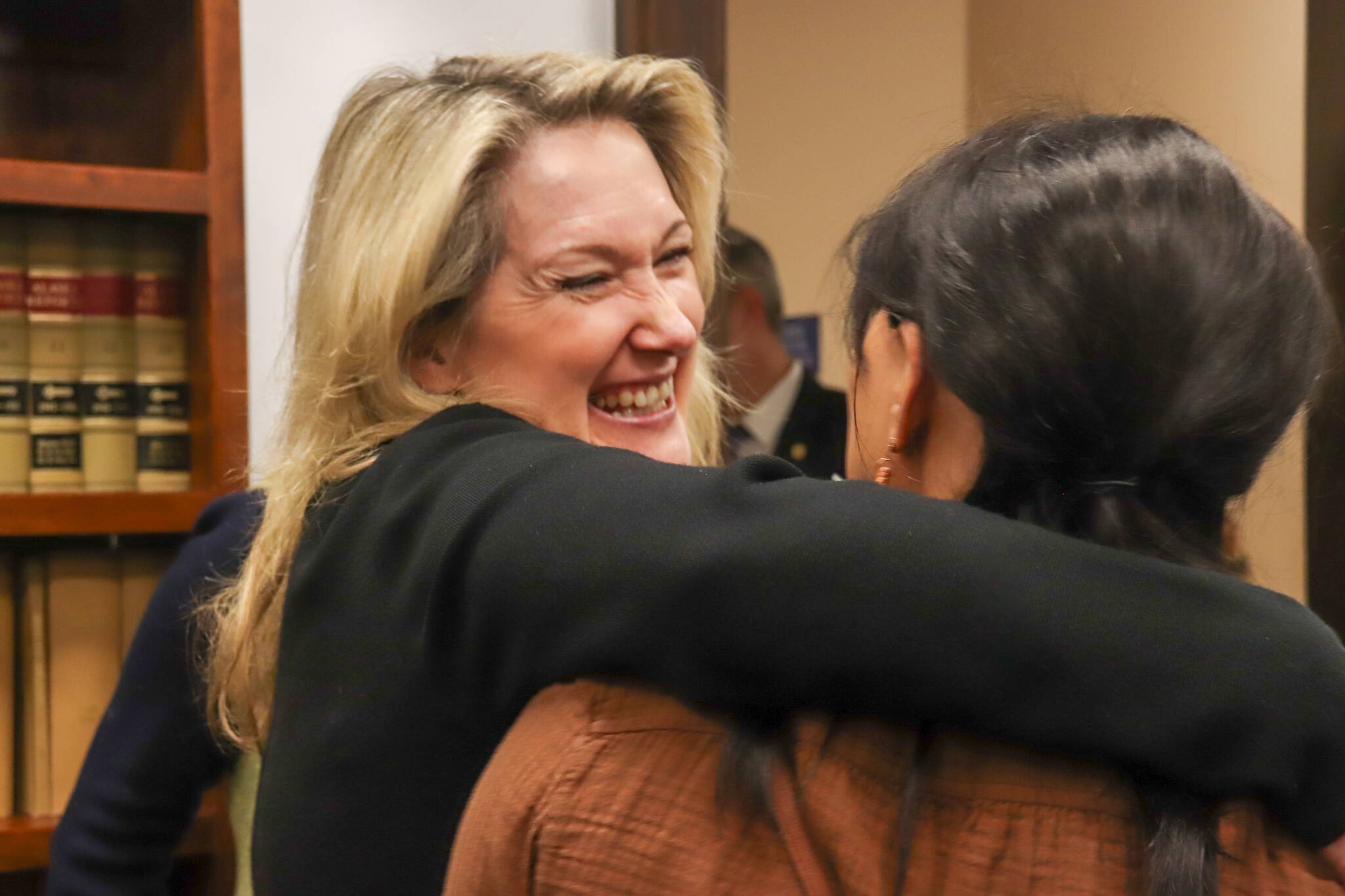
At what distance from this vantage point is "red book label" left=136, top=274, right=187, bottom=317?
1836 millimetres

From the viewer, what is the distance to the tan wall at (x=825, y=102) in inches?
161

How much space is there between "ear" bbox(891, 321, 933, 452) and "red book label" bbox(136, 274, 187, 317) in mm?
1387

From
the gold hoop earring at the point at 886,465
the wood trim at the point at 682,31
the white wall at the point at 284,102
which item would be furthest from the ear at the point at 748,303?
the gold hoop earring at the point at 886,465

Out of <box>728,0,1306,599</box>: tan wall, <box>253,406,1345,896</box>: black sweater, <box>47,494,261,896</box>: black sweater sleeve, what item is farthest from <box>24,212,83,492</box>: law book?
<box>728,0,1306,599</box>: tan wall

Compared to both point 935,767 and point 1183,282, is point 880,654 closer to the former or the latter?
point 935,767

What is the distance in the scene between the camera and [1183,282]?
0.69 metres

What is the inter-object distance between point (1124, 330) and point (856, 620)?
218 mm

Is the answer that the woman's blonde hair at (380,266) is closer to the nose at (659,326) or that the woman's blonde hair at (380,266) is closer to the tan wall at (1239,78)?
the nose at (659,326)

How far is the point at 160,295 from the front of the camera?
185 centimetres

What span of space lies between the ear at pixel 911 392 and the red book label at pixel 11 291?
1.45 m

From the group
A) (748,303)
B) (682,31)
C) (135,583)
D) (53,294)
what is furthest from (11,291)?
(748,303)

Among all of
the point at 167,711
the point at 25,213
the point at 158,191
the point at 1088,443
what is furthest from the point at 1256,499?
the point at 25,213

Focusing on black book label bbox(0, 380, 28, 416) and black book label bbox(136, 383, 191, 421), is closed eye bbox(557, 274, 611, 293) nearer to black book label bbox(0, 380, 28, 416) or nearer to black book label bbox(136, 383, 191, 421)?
black book label bbox(136, 383, 191, 421)

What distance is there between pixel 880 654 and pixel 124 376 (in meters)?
1.50
